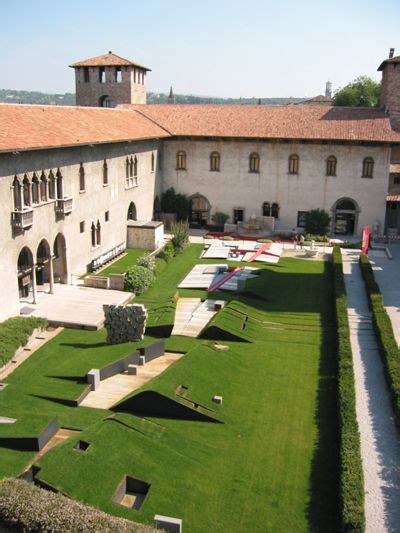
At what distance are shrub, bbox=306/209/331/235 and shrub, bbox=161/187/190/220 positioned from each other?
36.3ft

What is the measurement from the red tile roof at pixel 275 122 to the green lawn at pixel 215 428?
25.2 meters

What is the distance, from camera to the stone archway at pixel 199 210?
5566 centimetres

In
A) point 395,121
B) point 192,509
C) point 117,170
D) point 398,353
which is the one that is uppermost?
point 395,121

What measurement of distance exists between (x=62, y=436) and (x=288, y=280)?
22.5 meters

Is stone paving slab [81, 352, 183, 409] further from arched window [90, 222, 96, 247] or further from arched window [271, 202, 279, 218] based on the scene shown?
arched window [271, 202, 279, 218]

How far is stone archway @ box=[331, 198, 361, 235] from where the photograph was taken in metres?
52.7

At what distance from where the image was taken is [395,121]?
53.2 m

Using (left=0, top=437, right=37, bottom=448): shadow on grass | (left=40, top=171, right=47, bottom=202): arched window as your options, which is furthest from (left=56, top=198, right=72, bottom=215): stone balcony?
(left=0, top=437, right=37, bottom=448): shadow on grass

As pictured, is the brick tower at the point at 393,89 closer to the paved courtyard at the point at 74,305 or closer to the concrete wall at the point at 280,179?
the concrete wall at the point at 280,179

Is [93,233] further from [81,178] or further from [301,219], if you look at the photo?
[301,219]

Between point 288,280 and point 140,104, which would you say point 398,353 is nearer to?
point 288,280

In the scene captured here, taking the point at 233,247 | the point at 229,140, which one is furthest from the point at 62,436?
the point at 229,140

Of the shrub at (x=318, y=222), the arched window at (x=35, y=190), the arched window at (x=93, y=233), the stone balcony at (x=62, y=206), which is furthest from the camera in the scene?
the shrub at (x=318, y=222)

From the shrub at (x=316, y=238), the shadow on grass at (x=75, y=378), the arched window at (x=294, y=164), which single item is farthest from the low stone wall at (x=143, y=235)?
the shadow on grass at (x=75, y=378)
